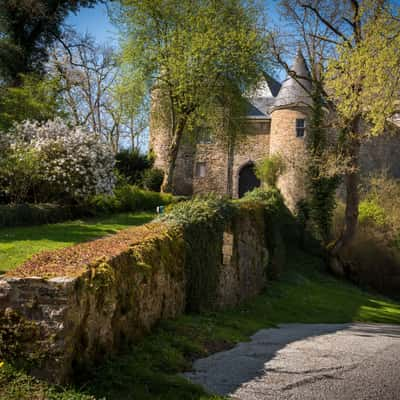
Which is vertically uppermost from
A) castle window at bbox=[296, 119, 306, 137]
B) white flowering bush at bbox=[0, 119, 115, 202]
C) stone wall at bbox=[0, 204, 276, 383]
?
castle window at bbox=[296, 119, 306, 137]

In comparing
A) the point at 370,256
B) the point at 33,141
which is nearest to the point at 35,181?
the point at 33,141

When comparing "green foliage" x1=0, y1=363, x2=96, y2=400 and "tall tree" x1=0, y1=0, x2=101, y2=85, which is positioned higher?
"tall tree" x1=0, y1=0, x2=101, y2=85

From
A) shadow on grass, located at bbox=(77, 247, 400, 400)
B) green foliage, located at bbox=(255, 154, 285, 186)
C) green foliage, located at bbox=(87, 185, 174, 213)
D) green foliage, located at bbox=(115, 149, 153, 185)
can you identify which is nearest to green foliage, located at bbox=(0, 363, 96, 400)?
shadow on grass, located at bbox=(77, 247, 400, 400)

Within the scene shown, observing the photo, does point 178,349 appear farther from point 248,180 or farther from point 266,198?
point 248,180

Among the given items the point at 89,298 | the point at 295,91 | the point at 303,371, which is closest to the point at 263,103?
the point at 295,91

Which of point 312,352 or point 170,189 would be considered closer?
point 312,352

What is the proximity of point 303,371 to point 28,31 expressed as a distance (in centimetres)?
2282

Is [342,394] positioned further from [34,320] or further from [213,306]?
[213,306]

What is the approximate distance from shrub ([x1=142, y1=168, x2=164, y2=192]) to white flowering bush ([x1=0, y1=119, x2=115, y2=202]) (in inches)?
425

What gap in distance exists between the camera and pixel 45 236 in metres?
11.0

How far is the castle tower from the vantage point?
2945 cm

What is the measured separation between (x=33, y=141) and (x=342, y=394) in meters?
13.1

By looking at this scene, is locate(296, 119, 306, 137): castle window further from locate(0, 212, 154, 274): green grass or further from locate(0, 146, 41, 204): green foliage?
locate(0, 146, 41, 204): green foliage

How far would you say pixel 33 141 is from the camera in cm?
1606
